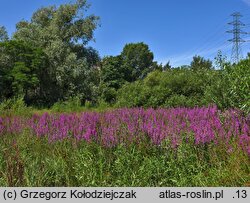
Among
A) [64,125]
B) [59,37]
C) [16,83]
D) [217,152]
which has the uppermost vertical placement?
[59,37]

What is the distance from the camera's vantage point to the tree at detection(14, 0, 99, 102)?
35.9m

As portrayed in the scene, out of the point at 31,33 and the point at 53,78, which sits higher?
the point at 31,33

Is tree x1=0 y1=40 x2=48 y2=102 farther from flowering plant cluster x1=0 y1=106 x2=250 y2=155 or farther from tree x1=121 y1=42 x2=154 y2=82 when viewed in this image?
tree x1=121 y1=42 x2=154 y2=82

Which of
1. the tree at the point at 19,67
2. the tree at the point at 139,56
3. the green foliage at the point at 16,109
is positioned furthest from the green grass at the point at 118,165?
the tree at the point at 139,56

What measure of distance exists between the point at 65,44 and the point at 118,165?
32592 millimetres

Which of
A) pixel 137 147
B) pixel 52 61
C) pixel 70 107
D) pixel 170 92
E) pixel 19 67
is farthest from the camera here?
pixel 52 61

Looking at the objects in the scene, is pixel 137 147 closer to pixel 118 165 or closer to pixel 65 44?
pixel 118 165

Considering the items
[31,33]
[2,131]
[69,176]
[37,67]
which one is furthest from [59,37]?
[69,176]

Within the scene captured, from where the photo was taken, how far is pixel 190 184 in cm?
577

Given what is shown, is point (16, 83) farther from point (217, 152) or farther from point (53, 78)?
point (217, 152)

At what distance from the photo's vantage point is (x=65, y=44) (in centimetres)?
3778

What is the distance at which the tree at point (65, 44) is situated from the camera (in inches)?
1412

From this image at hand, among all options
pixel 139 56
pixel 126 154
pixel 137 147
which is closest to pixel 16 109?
pixel 137 147
